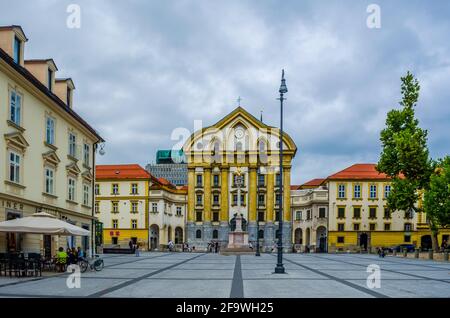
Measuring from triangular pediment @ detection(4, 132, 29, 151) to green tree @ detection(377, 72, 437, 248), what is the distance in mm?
37932

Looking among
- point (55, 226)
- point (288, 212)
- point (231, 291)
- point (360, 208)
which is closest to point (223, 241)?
point (288, 212)

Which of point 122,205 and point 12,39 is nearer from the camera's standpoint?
point 12,39

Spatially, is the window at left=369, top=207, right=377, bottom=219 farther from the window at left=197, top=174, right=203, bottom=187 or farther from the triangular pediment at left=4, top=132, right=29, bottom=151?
the triangular pediment at left=4, top=132, right=29, bottom=151

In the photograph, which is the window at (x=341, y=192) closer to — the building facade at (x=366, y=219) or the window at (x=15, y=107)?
the building facade at (x=366, y=219)

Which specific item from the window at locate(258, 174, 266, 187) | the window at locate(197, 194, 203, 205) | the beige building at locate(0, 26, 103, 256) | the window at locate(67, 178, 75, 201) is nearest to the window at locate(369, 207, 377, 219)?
the window at locate(258, 174, 266, 187)

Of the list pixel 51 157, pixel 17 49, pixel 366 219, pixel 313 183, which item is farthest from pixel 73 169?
pixel 313 183

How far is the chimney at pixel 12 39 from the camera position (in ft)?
93.4

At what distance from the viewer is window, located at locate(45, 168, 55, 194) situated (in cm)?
3344

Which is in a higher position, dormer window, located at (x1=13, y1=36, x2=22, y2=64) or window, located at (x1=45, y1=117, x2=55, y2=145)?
dormer window, located at (x1=13, y1=36, x2=22, y2=64)

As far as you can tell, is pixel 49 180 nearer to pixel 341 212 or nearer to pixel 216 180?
pixel 216 180

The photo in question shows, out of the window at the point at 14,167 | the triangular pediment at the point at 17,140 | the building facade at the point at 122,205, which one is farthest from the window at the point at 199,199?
the window at the point at 14,167

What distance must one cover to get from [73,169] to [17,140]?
10429 millimetres

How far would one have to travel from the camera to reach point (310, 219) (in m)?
86.4

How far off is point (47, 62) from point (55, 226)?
13.3 meters
